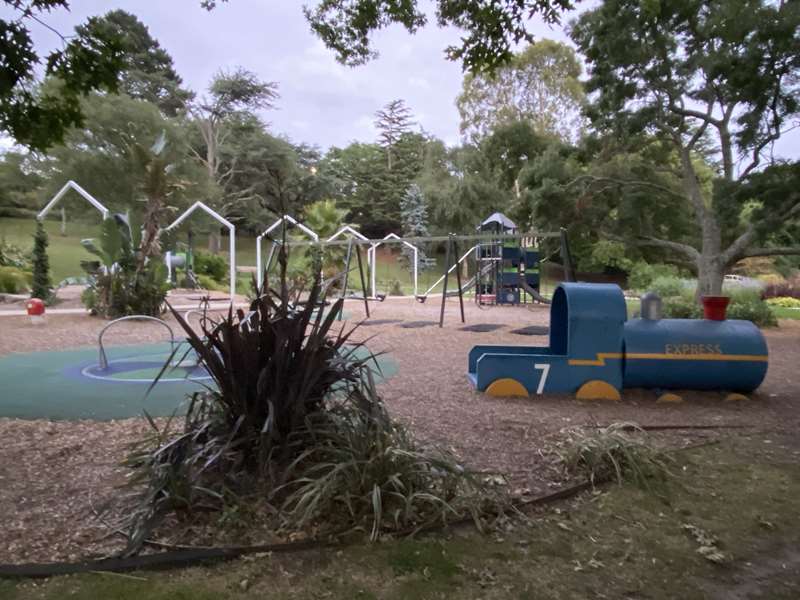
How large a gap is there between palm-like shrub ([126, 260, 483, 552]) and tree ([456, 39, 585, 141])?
3058cm

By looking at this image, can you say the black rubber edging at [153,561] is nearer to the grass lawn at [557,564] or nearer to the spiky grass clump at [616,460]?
the grass lawn at [557,564]

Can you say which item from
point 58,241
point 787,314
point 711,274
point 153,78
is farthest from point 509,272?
point 153,78

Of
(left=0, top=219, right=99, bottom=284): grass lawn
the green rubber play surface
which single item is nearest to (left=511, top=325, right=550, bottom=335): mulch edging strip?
the green rubber play surface

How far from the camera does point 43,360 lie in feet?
24.9

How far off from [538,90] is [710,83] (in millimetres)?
20800

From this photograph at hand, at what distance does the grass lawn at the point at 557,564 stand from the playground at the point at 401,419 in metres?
0.37

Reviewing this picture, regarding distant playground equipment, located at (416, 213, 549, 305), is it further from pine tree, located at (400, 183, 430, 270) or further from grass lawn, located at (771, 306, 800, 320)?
pine tree, located at (400, 183, 430, 270)

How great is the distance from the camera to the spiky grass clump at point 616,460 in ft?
11.0

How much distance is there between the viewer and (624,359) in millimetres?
5512

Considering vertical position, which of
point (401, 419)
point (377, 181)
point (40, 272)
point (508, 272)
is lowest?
point (401, 419)

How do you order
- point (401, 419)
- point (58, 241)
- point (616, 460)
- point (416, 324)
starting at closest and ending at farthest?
point (616, 460)
point (401, 419)
point (416, 324)
point (58, 241)

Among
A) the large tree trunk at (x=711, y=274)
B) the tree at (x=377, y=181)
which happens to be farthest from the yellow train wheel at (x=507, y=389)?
the tree at (x=377, y=181)

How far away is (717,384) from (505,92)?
3049 centimetres

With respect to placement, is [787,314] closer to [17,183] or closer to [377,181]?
[377,181]
